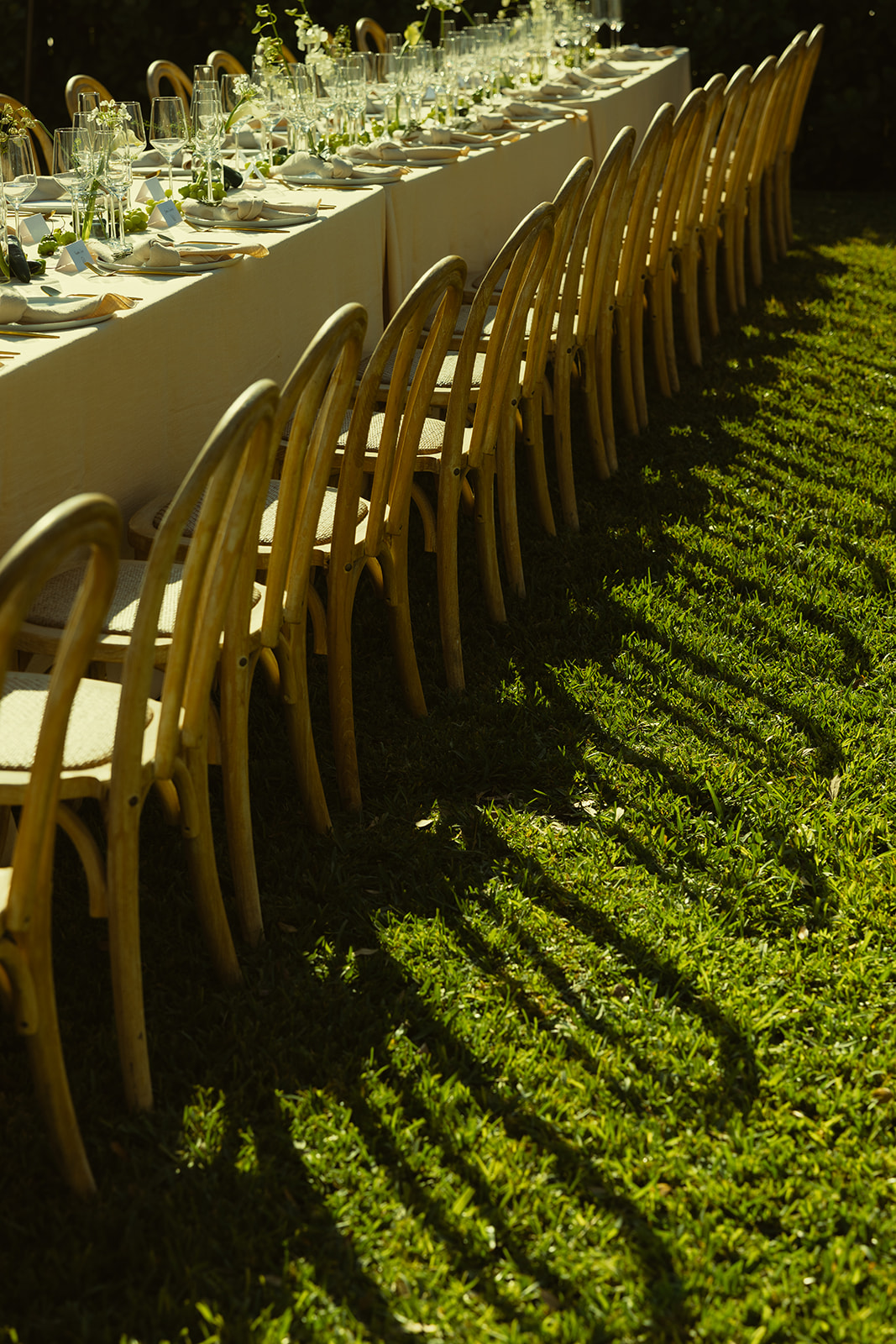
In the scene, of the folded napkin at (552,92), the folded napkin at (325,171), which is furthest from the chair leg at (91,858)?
the folded napkin at (552,92)

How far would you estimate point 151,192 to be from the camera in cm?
386

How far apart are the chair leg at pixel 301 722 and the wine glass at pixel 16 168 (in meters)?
1.25

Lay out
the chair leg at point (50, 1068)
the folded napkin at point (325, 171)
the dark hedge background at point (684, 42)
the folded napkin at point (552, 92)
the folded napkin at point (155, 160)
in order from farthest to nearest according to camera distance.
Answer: the dark hedge background at point (684, 42)
the folded napkin at point (552, 92)
the folded napkin at point (155, 160)
the folded napkin at point (325, 171)
the chair leg at point (50, 1068)

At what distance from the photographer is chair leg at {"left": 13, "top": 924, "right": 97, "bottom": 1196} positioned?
1.78 metres

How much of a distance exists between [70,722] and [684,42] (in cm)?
977

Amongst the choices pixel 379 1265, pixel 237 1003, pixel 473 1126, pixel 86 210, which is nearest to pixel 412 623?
pixel 86 210

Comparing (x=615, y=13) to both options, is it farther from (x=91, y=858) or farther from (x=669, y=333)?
(x=91, y=858)

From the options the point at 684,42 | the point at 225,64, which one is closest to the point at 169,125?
the point at 225,64

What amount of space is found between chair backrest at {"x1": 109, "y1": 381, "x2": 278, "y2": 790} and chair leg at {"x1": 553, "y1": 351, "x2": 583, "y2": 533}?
2.29 meters

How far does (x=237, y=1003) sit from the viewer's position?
2.32 meters

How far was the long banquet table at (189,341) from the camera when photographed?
2.55 m

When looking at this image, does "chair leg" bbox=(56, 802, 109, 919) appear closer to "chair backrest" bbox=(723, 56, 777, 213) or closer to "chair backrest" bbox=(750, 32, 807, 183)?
"chair backrest" bbox=(723, 56, 777, 213)

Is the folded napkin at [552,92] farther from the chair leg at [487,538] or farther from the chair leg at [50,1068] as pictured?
the chair leg at [50,1068]

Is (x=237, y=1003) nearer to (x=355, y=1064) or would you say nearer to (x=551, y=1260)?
(x=355, y=1064)
